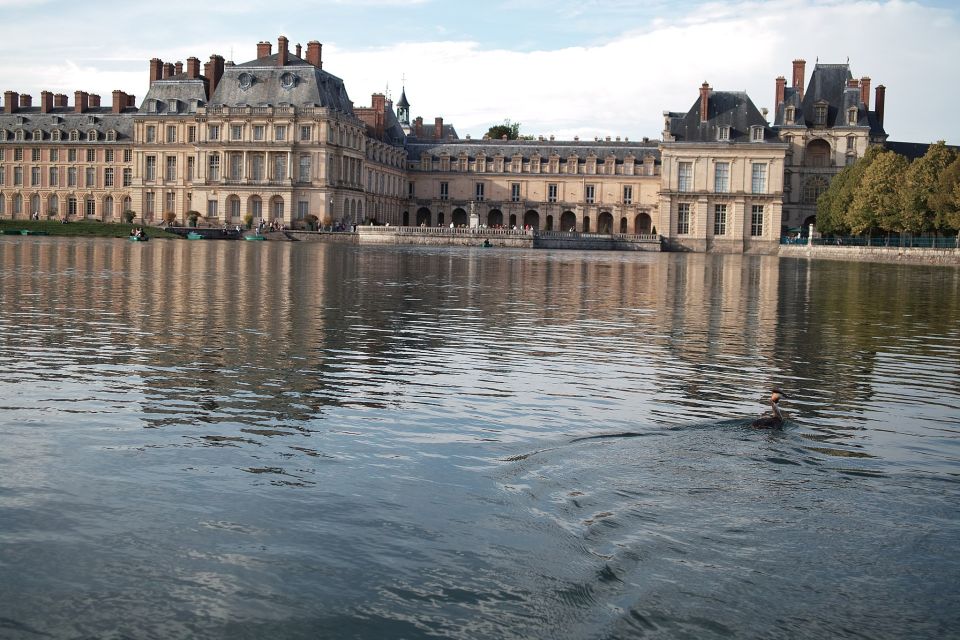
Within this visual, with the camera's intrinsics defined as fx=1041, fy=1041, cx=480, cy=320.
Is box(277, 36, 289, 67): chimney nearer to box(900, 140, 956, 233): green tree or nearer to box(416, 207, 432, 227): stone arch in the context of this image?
box(416, 207, 432, 227): stone arch

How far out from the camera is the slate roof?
361 feet

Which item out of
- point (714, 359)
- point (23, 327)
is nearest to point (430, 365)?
point (714, 359)

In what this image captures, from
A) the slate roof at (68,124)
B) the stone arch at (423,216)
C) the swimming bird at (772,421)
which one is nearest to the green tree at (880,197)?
the stone arch at (423,216)

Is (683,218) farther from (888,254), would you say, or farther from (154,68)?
(154,68)

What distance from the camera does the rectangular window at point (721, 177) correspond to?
9981cm

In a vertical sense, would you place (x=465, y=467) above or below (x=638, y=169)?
below

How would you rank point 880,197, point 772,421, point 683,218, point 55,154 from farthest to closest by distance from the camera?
point 55,154 → point 683,218 → point 880,197 → point 772,421

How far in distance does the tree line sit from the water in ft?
167

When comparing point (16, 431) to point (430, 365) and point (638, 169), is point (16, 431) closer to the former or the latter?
point (430, 365)

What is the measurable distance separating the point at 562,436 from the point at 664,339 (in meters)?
9.16

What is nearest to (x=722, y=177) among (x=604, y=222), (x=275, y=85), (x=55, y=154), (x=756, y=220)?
(x=756, y=220)

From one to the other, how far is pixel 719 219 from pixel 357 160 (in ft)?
120

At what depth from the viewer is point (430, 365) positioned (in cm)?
1536

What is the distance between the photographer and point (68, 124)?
11012 cm
